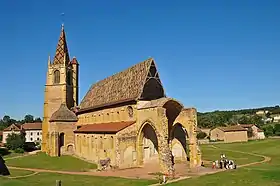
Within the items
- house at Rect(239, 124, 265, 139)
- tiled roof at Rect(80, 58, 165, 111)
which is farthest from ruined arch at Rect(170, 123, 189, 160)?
house at Rect(239, 124, 265, 139)

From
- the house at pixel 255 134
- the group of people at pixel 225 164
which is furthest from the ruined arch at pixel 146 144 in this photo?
the house at pixel 255 134

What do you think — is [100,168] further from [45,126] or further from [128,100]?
[45,126]

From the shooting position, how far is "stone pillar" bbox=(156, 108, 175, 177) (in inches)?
1423

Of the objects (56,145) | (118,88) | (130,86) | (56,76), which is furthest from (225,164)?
(56,76)

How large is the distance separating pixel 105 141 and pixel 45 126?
30.8m

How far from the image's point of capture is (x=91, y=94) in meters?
69.3

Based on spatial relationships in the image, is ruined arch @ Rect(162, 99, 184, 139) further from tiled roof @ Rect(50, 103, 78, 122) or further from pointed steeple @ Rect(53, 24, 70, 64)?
pointed steeple @ Rect(53, 24, 70, 64)

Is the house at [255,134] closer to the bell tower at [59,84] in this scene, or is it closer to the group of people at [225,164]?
the bell tower at [59,84]

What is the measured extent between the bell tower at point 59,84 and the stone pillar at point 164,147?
128ft

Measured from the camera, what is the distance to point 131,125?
Answer: 43750mm

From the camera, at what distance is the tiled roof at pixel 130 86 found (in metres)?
46.3

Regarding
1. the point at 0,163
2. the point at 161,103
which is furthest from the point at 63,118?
the point at 0,163

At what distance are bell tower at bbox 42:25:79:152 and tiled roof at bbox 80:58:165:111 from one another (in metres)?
11.3

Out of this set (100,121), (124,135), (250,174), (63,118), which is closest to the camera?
(250,174)
